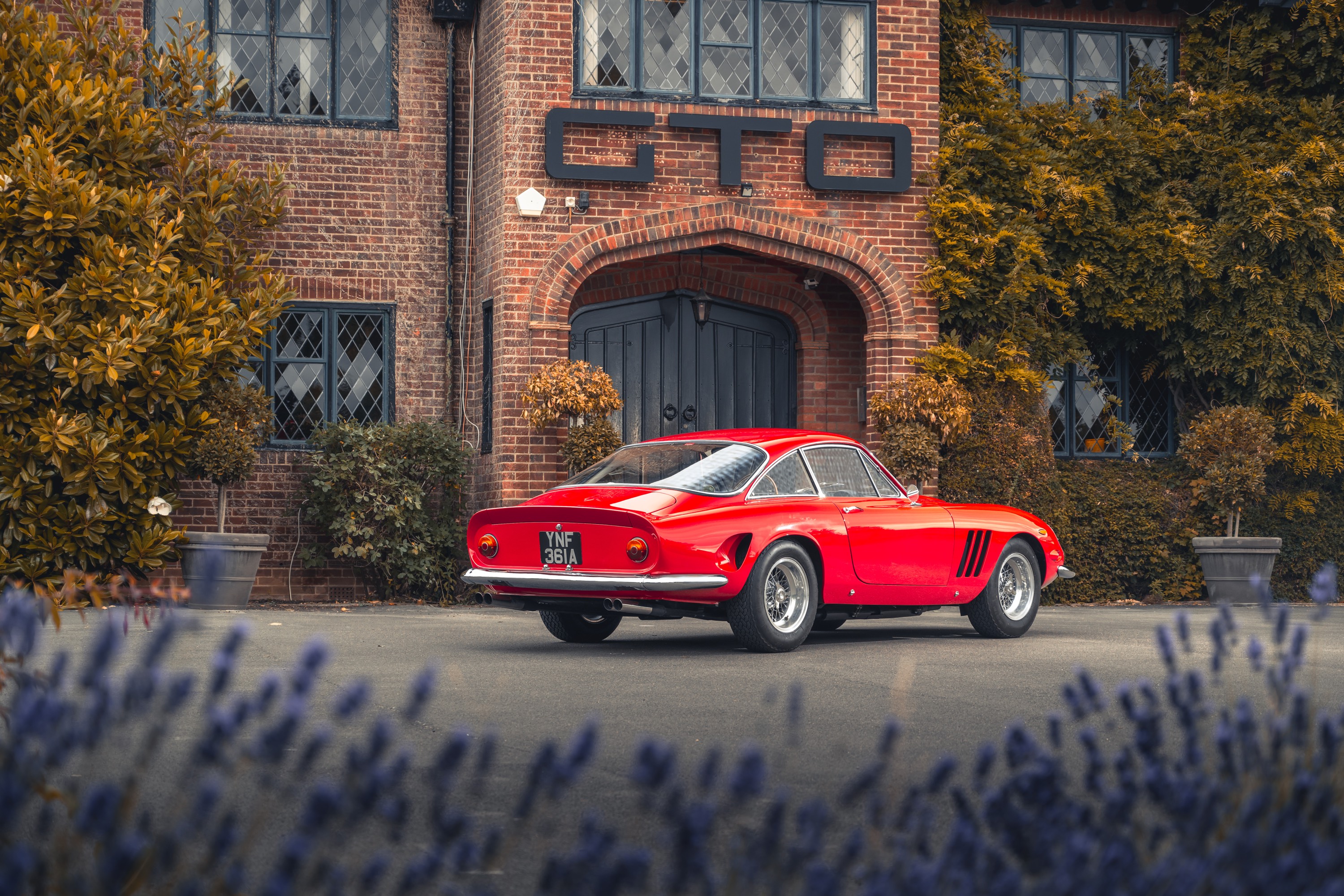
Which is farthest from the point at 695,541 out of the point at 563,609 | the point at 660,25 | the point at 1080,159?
the point at 1080,159

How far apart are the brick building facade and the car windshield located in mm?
4621

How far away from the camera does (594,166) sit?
14914 mm

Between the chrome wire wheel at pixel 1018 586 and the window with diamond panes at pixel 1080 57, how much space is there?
805 cm

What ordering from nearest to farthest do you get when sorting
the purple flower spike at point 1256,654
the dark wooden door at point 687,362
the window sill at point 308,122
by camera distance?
the purple flower spike at point 1256,654
the window sill at point 308,122
the dark wooden door at point 687,362

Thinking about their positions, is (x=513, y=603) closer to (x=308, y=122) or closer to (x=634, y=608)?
(x=634, y=608)

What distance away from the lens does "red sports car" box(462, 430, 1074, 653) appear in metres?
8.98

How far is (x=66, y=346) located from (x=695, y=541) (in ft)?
22.6

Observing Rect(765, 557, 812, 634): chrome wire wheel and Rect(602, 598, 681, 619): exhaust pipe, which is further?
Rect(765, 557, 812, 634): chrome wire wheel

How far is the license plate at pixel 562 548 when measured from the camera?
29.9 feet

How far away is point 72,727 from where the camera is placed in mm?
2102

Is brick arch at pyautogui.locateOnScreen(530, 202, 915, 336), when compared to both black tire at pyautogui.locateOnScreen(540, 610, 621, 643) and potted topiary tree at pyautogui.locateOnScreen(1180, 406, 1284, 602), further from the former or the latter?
black tire at pyautogui.locateOnScreen(540, 610, 621, 643)

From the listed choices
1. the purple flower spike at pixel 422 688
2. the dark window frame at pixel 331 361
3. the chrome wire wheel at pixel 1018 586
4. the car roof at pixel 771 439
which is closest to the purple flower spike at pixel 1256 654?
the purple flower spike at pixel 422 688

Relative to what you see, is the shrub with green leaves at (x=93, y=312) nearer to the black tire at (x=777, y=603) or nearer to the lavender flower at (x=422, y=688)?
the black tire at (x=777, y=603)

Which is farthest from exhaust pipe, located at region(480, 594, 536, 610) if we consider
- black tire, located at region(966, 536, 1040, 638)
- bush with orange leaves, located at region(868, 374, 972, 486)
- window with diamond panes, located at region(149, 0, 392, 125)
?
window with diamond panes, located at region(149, 0, 392, 125)
